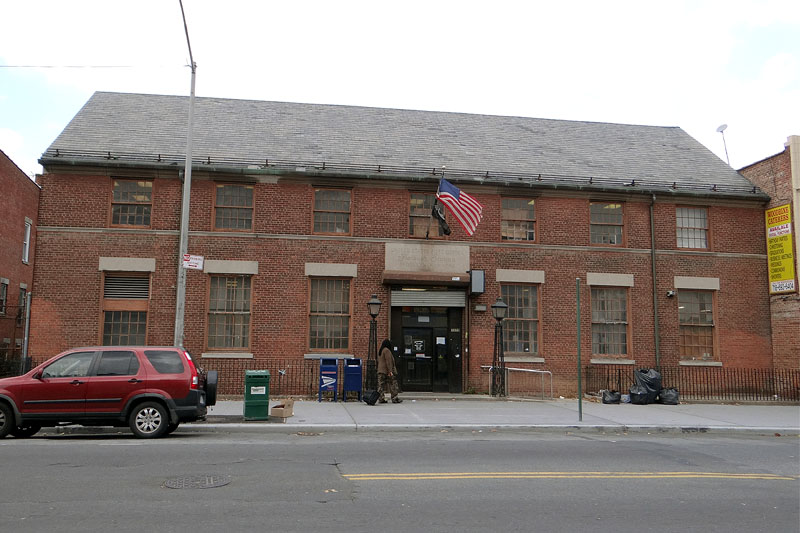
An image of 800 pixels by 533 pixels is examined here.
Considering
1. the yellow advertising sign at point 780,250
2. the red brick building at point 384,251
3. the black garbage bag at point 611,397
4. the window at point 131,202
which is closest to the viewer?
the black garbage bag at point 611,397

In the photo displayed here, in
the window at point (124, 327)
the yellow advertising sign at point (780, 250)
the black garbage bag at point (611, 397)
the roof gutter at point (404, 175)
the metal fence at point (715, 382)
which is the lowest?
the black garbage bag at point (611, 397)

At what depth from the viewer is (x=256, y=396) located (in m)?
13.2

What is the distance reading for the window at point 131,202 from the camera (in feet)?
59.8

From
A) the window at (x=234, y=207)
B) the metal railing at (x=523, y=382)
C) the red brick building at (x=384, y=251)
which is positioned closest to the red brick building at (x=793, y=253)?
the red brick building at (x=384, y=251)

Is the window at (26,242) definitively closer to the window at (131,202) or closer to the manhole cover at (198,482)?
the window at (131,202)

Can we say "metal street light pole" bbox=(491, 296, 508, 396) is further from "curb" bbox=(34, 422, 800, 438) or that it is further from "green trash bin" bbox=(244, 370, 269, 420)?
"green trash bin" bbox=(244, 370, 269, 420)

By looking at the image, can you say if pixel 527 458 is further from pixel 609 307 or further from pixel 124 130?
pixel 124 130

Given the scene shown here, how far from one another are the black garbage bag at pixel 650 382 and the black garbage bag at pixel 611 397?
0.67m

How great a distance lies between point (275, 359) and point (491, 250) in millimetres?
7218

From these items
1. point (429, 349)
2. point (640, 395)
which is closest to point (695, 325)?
point (640, 395)

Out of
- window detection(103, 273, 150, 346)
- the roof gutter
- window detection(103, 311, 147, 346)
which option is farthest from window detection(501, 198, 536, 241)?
window detection(103, 311, 147, 346)

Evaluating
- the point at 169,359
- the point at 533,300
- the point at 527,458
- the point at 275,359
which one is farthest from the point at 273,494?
the point at 533,300

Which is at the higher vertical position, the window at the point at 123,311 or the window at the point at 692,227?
the window at the point at 692,227

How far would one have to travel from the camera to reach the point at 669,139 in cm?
2478
